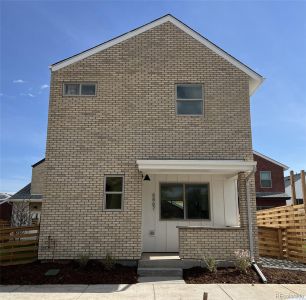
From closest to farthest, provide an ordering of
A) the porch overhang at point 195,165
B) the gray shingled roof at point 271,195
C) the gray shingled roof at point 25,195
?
1. the porch overhang at point 195,165
2. the gray shingled roof at point 25,195
3. the gray shingled roof at point 271,195

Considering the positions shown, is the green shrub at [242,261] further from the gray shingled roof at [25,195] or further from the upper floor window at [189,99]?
the gray shingled roof at [25,195]

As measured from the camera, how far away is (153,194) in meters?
12.3

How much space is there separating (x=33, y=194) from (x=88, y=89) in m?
19.9

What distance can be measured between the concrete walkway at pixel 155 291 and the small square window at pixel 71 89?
642 centimetres

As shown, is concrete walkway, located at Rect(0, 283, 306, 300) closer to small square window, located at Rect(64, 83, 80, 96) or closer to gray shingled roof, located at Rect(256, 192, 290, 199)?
small square window, located at Rect(64, 83, 80, 96)

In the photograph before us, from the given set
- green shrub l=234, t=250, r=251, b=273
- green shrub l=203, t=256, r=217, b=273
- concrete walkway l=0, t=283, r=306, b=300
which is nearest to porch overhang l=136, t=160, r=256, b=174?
green shrub l=234, t=250, r=251, b=273

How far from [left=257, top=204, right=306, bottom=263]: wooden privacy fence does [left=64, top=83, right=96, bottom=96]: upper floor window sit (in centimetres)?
841

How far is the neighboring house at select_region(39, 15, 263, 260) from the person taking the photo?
1102 cm

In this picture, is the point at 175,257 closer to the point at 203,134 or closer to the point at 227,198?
the point at 227,198

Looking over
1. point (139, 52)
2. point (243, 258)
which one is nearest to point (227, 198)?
point (243, 258)

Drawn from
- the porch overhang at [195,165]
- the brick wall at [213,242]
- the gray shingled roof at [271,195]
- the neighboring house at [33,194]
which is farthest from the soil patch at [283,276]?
the neighboring house at [33,194]

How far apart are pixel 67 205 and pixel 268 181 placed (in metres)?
24.2

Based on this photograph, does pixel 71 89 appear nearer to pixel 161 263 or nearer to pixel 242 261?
pixel 161 263

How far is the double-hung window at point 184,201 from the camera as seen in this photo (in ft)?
39.8
